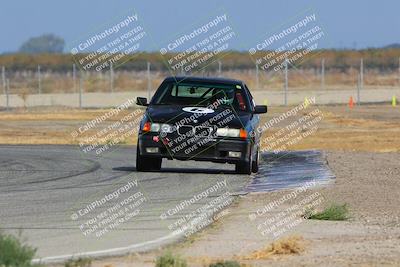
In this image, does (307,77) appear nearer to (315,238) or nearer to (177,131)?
(177,131)

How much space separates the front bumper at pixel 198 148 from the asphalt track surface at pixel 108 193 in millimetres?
356

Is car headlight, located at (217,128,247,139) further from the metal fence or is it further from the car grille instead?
the metal fence

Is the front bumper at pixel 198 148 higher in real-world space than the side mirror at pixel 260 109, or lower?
lower

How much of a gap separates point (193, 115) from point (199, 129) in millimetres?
309

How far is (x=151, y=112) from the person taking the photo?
2156 centimetres

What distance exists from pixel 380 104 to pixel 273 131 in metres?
20.5

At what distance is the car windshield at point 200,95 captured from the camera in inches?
876

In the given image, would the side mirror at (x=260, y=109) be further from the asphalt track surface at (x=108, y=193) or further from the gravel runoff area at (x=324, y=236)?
the gravel runoff area at (x=324, y=236)

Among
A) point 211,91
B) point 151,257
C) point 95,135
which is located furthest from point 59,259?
point 95,135

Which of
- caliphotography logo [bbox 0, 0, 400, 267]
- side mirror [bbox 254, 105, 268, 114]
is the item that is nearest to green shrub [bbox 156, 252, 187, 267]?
caliphotography logo [bbox 0, 0, 400, 267]

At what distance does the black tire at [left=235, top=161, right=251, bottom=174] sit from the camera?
71.5 feet

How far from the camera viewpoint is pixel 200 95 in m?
22.3

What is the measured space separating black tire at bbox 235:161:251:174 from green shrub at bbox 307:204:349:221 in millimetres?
6871

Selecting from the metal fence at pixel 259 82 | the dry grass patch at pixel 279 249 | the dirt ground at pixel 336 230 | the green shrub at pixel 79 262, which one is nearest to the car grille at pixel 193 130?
the dirt ground at pixel 336 230
